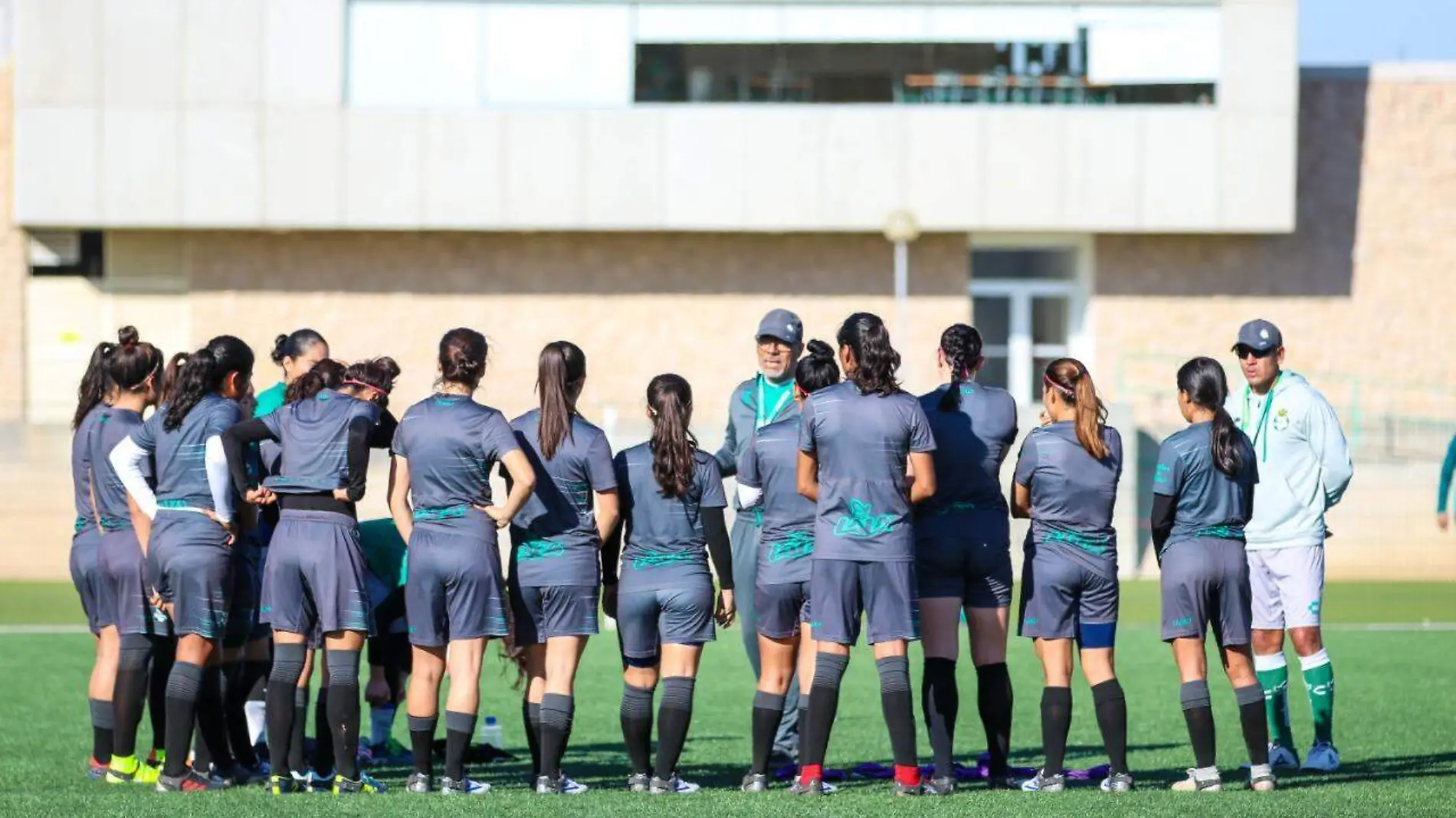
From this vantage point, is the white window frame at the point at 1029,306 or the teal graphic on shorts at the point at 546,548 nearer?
the teal graphic on shorts at the point at 546,548

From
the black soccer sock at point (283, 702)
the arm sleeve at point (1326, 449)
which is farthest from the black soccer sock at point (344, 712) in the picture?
the arm sleeve at point (1326, 449)

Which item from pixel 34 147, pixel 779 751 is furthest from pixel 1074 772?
pixel 34 147

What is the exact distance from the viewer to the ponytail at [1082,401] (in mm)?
8195

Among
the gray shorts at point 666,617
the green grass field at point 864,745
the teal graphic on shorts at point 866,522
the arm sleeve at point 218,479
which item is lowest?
the green grass field at point 864,745

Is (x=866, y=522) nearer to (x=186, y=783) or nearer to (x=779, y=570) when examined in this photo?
(x=779, y=570)

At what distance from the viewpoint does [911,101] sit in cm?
3039

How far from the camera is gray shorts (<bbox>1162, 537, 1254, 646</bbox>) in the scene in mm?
8289

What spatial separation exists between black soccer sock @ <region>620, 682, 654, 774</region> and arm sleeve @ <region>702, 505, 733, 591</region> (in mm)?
584

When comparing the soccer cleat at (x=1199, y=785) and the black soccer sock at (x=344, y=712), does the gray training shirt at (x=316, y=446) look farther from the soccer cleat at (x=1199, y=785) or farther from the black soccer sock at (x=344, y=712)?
the soccer cleat at (x=1199, y=785)

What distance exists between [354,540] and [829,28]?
23468 millimetres

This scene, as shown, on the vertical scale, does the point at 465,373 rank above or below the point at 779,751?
above

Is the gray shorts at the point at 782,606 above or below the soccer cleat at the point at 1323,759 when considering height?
above

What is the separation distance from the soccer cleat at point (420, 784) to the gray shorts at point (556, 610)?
2.43 feet

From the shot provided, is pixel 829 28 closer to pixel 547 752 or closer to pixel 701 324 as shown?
pixel 701 324
